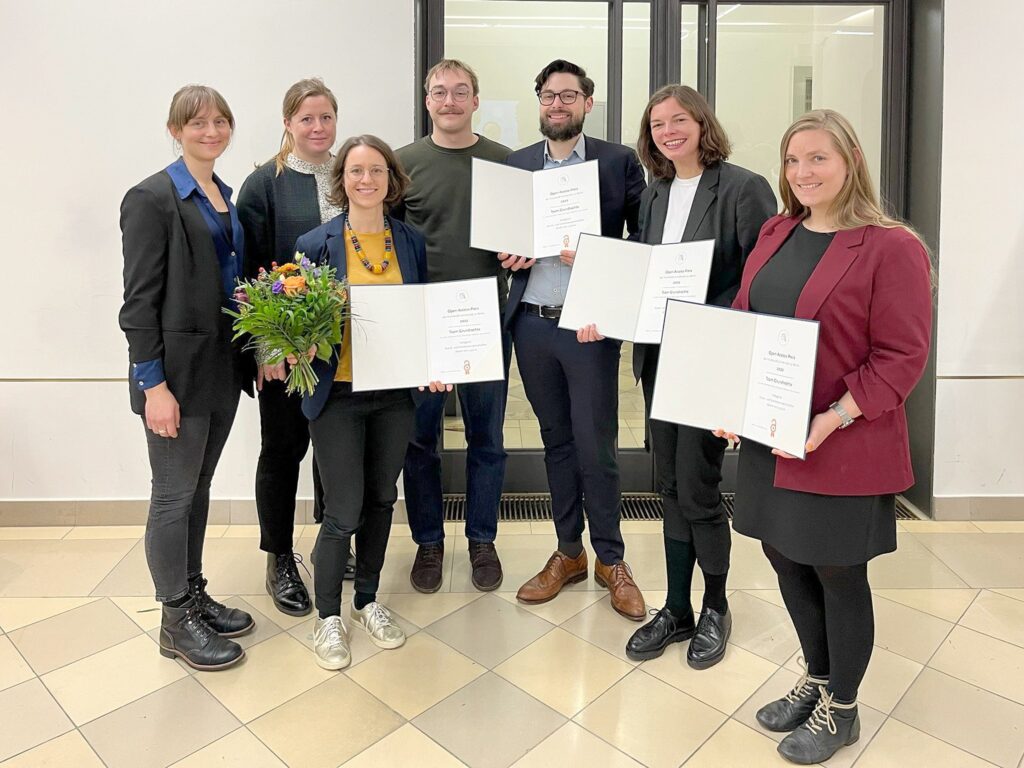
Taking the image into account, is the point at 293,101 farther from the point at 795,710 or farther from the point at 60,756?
the point at 795,710

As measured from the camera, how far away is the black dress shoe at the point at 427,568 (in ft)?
9.45

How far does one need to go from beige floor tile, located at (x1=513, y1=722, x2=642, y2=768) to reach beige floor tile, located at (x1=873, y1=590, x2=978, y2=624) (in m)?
1.41

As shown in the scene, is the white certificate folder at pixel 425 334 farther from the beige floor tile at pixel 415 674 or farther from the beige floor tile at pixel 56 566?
the beige floor tile at pixel 56 566

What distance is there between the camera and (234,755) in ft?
6.50

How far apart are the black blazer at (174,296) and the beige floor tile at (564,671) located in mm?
1243

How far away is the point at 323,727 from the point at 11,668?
3.55 feet

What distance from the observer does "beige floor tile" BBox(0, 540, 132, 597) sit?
115 inches

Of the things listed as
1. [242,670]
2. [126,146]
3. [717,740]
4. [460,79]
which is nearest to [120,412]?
[126,146]

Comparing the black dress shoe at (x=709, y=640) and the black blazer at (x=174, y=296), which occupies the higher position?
the black blazer at (x=174, y=296)

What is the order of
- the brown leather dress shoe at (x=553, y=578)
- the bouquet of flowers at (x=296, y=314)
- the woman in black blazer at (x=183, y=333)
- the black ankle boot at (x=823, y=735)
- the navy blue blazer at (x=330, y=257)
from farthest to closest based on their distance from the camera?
the brown leather dress shoe at (x=553, y=578) → the navy blue blazer at (x=330, y=257) → the woman in black blazer at (x=183, y=333) → the bouquet of flowers at (x=296, y=314) → the black ankle boot at (x=823, y=735)

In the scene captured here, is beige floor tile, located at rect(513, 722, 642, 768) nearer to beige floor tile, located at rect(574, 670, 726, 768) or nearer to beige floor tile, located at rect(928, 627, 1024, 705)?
beige floor tile, located at rect(574, 670, 726, 768)

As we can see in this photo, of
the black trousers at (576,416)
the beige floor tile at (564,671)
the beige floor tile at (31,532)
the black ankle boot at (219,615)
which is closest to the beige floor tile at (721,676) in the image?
the beige floor tile at (564,671)

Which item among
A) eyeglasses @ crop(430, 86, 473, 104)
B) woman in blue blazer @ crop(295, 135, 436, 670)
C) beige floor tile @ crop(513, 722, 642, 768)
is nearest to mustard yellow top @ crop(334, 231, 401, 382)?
woman in blue blazer @ crop(295, 135, 436, 670)

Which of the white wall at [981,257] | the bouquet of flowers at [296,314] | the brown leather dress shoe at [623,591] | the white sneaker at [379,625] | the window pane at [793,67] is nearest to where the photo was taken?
the bouquet of flowers at [296,314]
